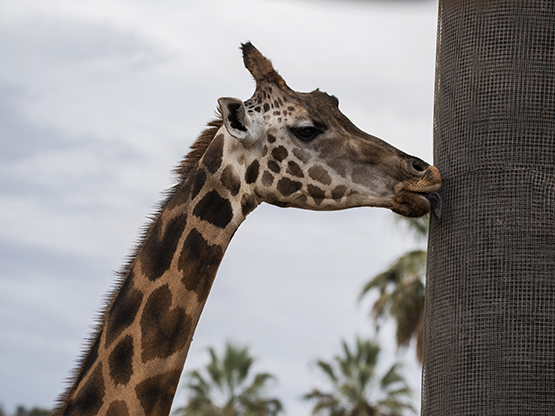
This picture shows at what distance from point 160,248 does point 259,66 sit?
4.99ft

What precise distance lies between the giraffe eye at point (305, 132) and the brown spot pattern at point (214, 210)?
2.27 feet

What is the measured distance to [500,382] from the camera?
15.5 ft

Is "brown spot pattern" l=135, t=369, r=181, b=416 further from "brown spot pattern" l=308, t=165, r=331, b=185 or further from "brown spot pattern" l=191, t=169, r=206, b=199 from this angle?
"brown spot pattern" l=308, t=165, r=331, b=185

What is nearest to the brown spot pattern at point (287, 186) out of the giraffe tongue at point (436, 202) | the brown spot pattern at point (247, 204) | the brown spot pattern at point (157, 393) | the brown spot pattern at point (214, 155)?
the brown spot pattern at point (247, 204)

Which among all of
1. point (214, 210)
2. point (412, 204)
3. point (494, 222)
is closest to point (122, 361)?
point (214, 210)

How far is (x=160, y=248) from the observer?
18.6ft

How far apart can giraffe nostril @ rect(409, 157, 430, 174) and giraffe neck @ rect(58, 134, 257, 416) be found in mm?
1154

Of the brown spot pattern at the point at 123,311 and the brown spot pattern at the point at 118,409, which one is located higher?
the brown spot pattern at the point at 123,311

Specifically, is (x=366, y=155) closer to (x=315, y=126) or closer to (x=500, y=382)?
(x=315, y=126)

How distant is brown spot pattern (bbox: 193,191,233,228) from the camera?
18.6 feet

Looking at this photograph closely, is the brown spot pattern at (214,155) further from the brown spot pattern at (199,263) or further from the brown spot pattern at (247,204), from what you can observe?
the brown spot pattern at (199,263)

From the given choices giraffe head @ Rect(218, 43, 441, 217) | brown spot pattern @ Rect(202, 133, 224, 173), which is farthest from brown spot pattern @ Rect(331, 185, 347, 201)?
brown spot pattern @ Rect(202, 133, 224, 173)

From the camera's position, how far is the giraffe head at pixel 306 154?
18.5 feet

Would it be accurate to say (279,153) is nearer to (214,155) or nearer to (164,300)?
(214,155)
